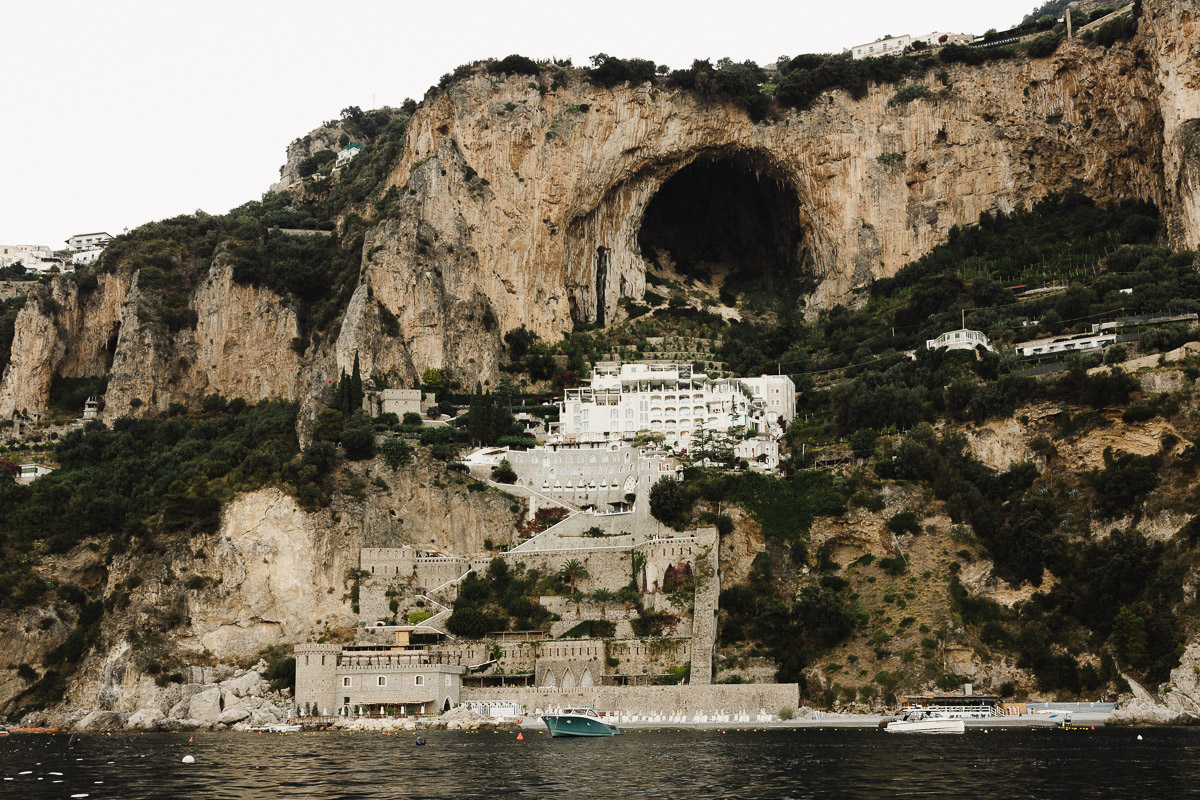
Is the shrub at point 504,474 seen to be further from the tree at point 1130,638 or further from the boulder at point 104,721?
the tree at point 1130,638

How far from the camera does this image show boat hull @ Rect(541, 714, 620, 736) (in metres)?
53.7

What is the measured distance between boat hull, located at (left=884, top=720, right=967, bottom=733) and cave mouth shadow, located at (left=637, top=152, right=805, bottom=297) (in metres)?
56.9

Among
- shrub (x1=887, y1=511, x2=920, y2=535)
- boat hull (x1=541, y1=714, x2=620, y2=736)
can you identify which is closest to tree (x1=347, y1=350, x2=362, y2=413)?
boat hull (x1=541, y1=714, x2=620, y2=736)

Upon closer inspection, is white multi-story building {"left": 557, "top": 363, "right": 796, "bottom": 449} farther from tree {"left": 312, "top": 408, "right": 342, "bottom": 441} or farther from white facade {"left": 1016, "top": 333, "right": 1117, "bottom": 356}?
white facade {"left": 1016, "top": 333, "right": 1117, "bottom": 356}

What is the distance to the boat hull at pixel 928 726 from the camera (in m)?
52.5

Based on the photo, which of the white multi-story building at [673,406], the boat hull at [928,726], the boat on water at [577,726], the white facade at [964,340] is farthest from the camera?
the white multi-story building at [673,406]

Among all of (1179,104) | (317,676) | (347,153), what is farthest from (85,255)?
(1179,104)

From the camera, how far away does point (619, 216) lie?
329ft

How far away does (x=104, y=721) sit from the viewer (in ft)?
210

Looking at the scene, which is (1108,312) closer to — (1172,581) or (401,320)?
(1172,581)

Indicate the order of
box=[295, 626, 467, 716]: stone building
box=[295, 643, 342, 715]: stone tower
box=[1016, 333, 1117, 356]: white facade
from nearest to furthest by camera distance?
box=[295, 626, 467, 716]: stone building
box=[295, 643, 342, 715]: stone tower
box=[1016, 333, 1117, 356]: white facade

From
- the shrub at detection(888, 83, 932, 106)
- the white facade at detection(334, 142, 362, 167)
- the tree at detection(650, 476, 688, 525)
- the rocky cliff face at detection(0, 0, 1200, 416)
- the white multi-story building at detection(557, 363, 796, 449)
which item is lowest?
the tree at detection(650, 476, 688, 525)

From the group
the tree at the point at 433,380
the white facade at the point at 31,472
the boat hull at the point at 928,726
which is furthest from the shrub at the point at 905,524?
the white facade at the point at 31,472

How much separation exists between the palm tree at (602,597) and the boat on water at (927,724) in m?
15.6
